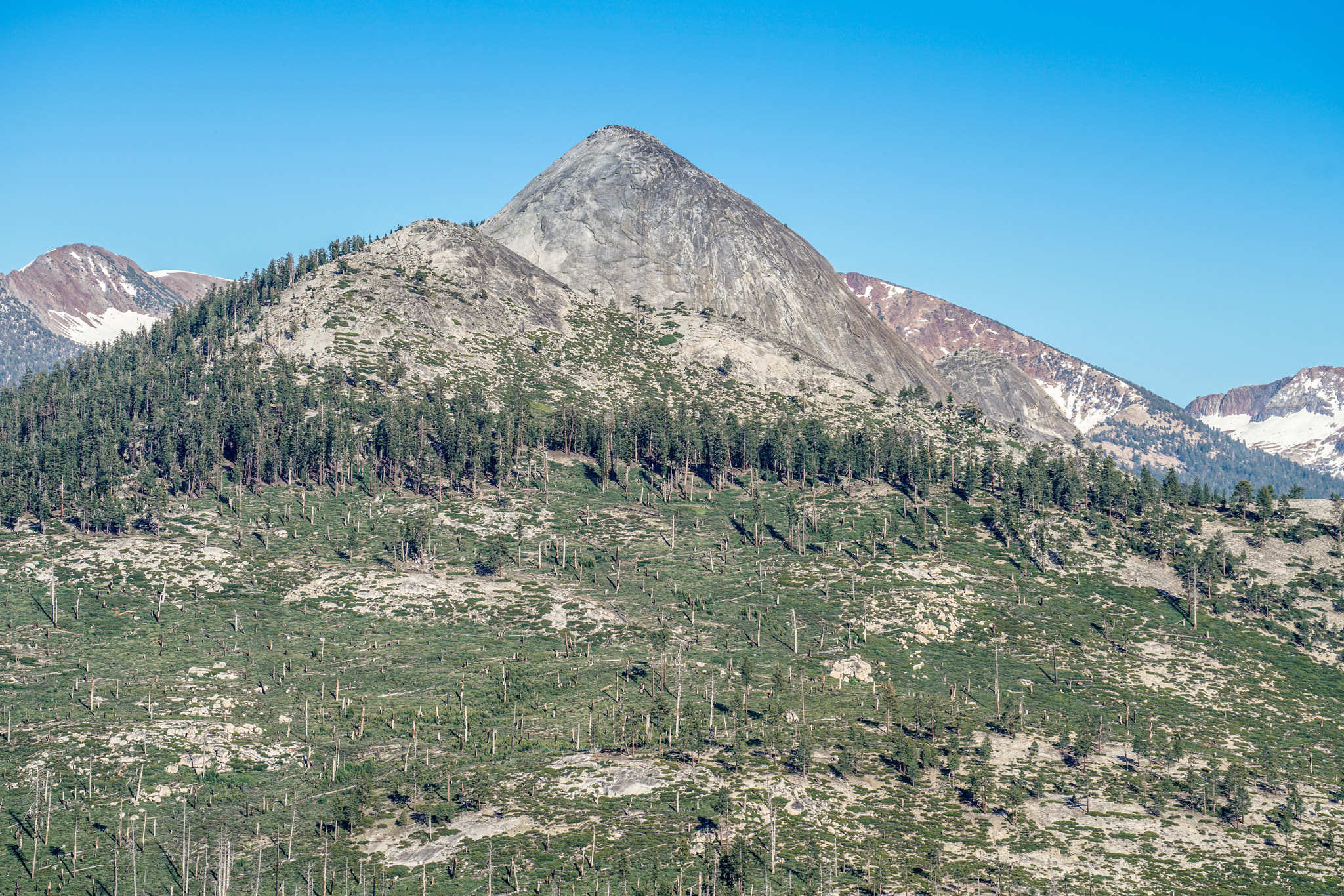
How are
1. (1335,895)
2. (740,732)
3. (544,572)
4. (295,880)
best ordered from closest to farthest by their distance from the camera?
(295,880)
(1335,895)
(740,732)
(544,572)

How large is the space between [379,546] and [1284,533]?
472 feet

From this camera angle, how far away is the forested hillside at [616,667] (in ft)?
291

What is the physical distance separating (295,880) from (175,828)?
41.9 ft

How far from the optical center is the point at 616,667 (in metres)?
126

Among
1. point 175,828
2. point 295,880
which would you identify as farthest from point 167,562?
point 295,880

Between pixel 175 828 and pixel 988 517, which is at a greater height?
pixel 988 517

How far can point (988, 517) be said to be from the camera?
182250 millimetres

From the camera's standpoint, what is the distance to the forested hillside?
88625 mm

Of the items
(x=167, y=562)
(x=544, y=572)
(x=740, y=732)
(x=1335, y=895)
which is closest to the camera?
(x=1335, y=895)

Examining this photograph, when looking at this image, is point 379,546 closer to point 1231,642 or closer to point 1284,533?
point 1231,642

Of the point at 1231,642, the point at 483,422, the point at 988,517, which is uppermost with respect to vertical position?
the point at 483,422

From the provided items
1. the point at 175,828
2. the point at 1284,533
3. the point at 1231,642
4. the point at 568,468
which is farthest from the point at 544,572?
the point at 1284,533

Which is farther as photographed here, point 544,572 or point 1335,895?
point 544,572

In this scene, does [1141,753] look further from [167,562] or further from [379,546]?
[167,562]
